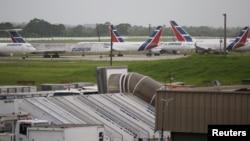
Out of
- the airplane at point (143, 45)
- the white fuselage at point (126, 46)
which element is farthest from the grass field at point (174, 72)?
the white fuselage at point (126, 46)

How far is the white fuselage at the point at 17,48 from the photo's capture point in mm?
126750

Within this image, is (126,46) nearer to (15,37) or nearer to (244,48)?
(15,37)

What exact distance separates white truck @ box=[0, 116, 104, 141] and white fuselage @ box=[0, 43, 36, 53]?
93.3 metres

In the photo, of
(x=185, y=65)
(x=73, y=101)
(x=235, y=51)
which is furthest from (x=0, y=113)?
(x=235, y=51)

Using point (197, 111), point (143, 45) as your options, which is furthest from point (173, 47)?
point (197, 111)

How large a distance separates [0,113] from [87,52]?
3953 inches

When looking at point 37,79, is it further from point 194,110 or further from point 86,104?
point 194,110

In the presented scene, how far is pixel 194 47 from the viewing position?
13850 cm

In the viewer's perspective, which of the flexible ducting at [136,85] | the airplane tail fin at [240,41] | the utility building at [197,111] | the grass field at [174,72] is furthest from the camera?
the airplane tail fin at [240,41]

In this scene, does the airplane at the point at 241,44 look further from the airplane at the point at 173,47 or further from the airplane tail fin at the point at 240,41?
the airplane at the point at 173,47

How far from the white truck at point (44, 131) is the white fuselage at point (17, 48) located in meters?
93.3

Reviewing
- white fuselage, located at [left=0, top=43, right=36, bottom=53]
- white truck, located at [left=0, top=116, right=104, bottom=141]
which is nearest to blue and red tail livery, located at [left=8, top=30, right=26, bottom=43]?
white fuselage, located at [left=0, top=43, right=36, bottom=53]

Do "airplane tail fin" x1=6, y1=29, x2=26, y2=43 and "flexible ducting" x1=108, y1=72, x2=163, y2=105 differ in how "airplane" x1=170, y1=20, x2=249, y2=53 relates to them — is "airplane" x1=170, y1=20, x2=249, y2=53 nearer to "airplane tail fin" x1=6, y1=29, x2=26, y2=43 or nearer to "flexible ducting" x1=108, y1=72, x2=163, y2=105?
"airplane tail fin" x1=6, y1=29, x2=26, y2=43

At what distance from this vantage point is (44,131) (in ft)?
99.0
